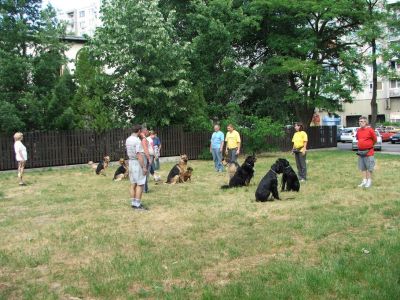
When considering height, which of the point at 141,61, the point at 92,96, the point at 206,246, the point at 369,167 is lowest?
the point at 206,246

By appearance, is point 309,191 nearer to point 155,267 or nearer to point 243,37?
point 155,267

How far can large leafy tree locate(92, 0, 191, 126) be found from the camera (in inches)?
980

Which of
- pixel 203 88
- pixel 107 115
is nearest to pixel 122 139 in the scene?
pixel 107 115

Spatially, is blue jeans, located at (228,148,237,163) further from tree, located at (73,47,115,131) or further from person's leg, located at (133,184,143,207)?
tree, located at (73,47,115,131)

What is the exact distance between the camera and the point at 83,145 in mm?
24062

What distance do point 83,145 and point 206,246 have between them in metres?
17.9

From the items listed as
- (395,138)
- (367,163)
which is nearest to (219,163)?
(367,163)

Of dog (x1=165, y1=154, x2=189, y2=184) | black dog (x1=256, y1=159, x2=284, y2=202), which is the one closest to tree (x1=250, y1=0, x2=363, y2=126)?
dog (x1=165, y1=154, x2=189, y2=184)

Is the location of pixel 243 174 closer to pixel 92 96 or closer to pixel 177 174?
Answer: pixel 177 174

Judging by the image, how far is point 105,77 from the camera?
25.3 metres

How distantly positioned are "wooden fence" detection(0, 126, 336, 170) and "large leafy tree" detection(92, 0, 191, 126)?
4.40 feet

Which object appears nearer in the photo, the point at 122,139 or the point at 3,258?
the point at 3,258

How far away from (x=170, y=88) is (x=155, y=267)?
20.0m

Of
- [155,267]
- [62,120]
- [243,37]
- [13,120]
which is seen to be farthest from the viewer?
[243,37]
